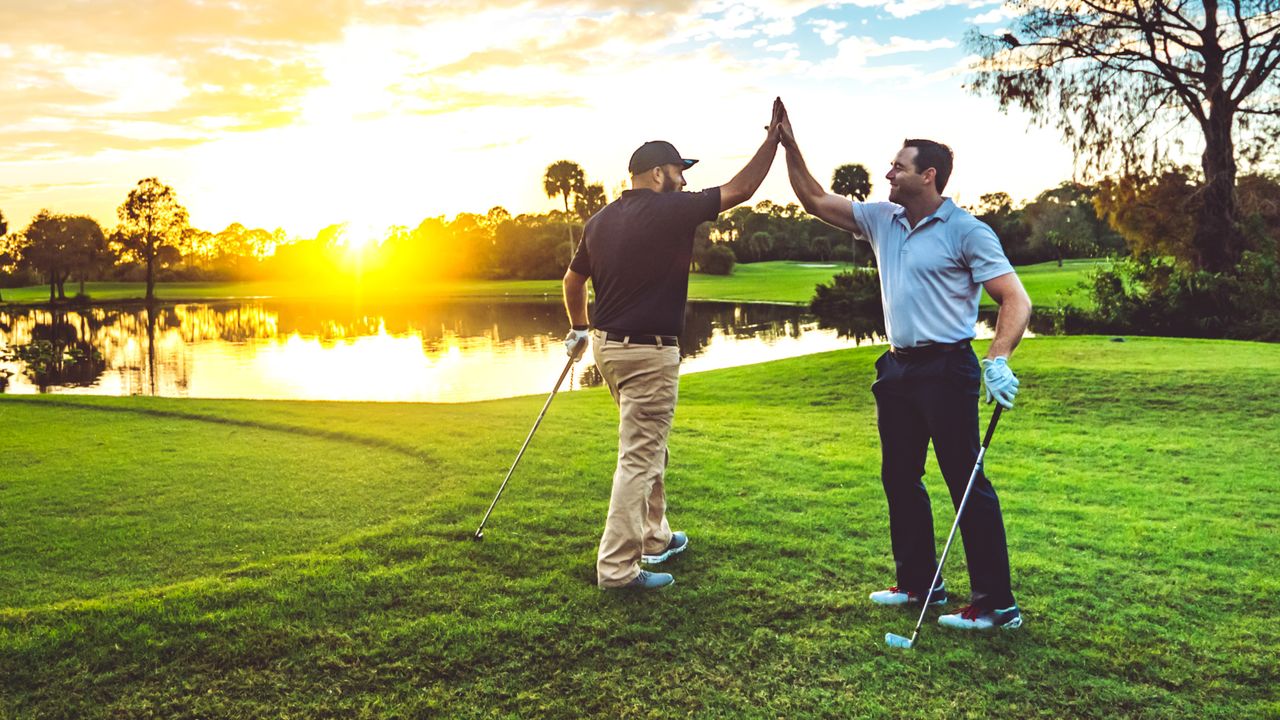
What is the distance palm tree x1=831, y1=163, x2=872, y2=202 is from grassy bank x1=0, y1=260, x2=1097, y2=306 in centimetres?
826

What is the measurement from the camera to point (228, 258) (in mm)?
136375

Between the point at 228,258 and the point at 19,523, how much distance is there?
143 meters

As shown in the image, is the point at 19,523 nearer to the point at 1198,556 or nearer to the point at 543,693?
the point at 543,693

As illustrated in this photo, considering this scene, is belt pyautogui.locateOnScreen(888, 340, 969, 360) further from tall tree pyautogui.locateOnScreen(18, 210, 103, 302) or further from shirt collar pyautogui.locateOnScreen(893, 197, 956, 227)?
tall tree pyautogui.locateOnScreen(18, 210, 103, 302)

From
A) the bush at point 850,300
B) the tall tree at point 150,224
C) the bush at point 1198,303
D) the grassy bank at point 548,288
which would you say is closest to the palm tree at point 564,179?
the grassy bank at point 548,288

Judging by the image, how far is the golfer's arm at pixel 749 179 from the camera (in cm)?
470

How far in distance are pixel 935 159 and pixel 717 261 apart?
80.1m

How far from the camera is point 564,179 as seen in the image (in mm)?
104625

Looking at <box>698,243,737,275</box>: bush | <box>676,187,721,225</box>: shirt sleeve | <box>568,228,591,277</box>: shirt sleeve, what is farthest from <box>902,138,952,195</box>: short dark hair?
<box>698,243,737,275</box>: bush

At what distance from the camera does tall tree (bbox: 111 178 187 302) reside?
7456 cm

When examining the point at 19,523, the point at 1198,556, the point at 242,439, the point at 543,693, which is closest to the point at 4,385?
the point at 242,439

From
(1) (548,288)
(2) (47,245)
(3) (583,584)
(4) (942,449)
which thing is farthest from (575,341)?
(2) (47,245)

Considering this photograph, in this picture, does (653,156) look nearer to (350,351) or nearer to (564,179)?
(350,351)

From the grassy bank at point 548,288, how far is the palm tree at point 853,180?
826cm
